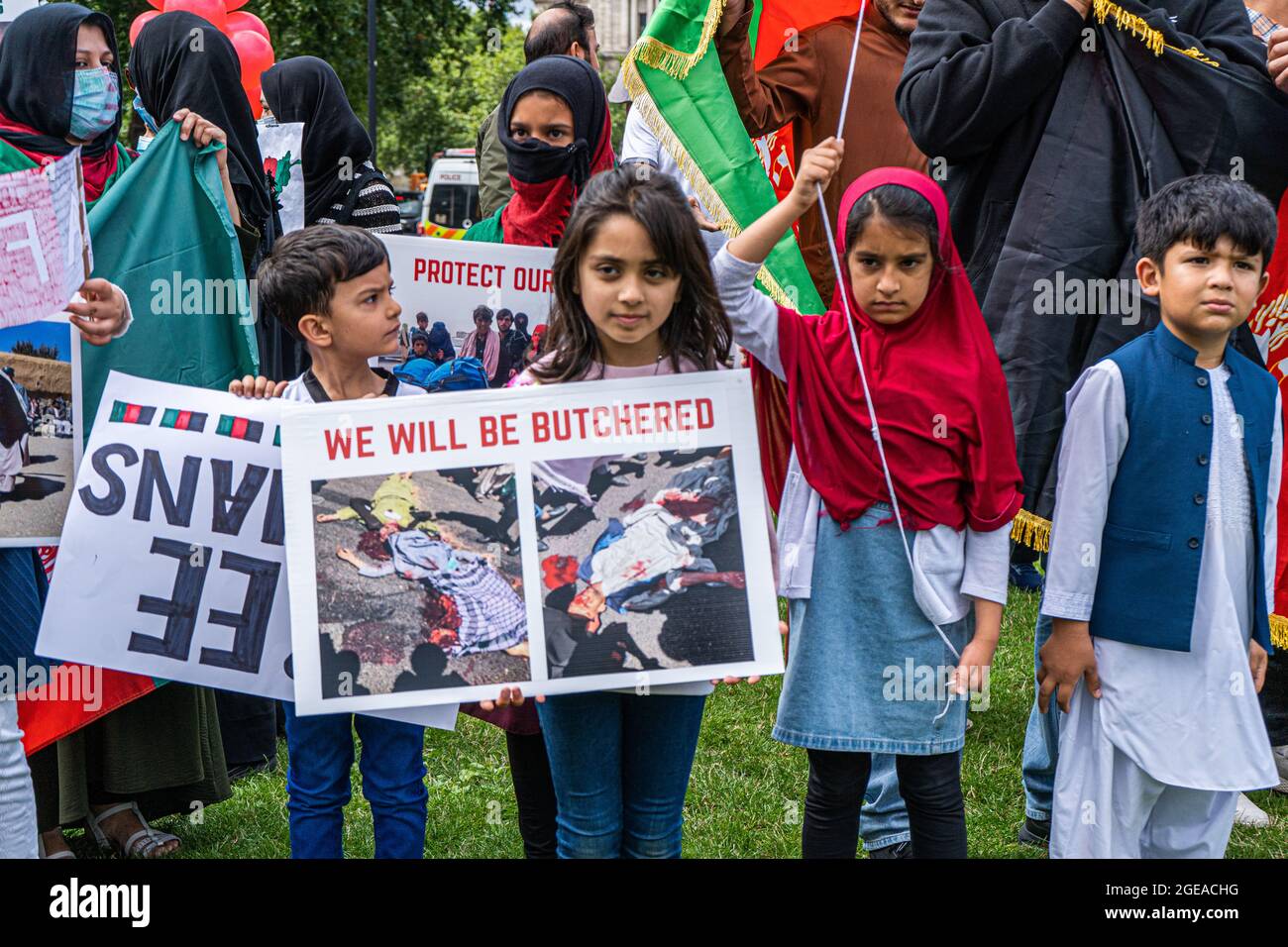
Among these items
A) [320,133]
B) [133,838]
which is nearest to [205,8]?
[320,133]

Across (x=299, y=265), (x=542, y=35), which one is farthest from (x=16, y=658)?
(x=542, y=35)

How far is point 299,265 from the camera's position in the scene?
10.5 feet

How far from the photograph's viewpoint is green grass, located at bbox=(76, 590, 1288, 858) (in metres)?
4.11

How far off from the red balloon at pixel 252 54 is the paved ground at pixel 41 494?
4381 mm

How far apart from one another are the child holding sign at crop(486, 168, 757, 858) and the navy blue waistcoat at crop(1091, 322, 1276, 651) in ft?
3.17

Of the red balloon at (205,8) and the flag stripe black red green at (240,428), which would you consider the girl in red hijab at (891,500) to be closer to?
Result: the flag stripe black red green at (240,428)

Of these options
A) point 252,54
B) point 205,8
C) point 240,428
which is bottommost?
point 240,428

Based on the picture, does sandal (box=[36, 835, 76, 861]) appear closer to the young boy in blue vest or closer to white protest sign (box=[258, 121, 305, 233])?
white protest sign (box=[258, 121, 305, 233])

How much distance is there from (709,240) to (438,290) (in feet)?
2.60

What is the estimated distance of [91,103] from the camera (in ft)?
12.6

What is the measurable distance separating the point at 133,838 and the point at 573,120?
97.0 inches

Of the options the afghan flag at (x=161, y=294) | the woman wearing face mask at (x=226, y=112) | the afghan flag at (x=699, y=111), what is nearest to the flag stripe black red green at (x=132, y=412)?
the afghan flag at (x=161, y=294)

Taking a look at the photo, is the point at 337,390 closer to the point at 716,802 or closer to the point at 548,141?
the point at 548,141

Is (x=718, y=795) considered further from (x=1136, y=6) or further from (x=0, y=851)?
(x=1136, y=6)
